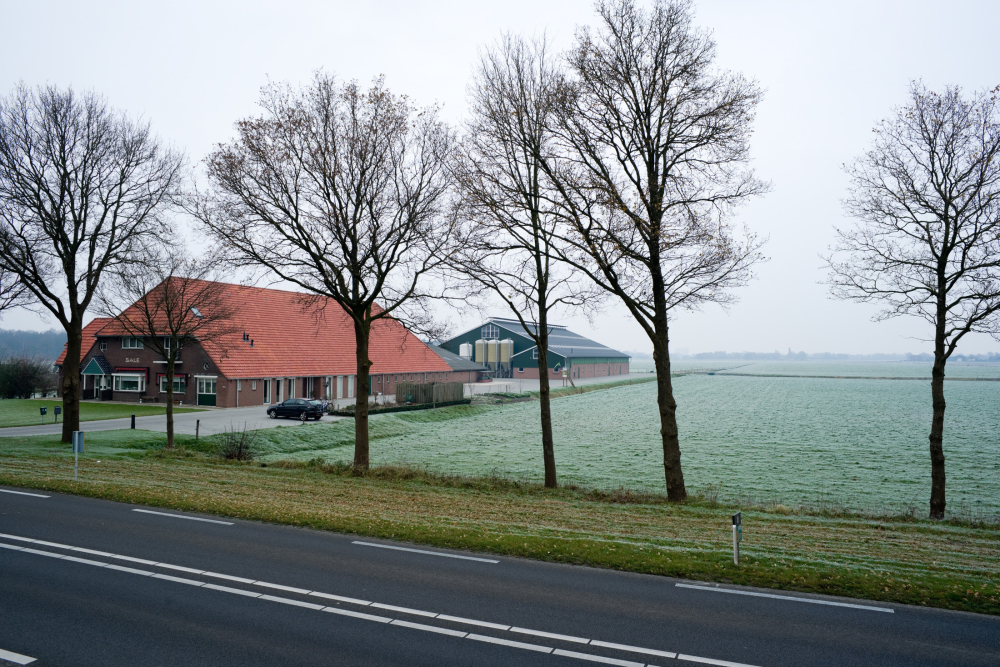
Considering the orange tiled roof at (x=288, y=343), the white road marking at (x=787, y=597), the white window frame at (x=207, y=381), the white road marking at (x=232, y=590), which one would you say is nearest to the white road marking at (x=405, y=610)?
the white road marking at (x=232, y=590)

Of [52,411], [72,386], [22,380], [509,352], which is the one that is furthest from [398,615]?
[509,352]

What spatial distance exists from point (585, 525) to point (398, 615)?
6308 millimetres

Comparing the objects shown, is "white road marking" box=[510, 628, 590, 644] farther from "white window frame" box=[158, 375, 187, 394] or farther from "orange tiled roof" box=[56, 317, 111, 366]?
"orange tiled roof" box=[56, 317, 111, 366]

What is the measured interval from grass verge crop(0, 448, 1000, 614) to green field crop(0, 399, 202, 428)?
58.6 feet

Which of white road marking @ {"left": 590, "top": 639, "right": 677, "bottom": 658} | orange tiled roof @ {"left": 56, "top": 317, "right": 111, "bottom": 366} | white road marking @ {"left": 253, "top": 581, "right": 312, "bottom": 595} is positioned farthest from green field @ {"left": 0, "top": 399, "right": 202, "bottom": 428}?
white road marking @ {"left": 590, "top": 639, "right": 677, "bottom": 658}

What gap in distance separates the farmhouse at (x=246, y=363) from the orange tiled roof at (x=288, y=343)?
0.25 ft

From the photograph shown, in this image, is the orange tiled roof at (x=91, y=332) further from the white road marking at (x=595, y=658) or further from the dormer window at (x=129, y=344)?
the white road marking at (x=595, y=658)

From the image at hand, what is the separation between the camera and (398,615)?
776 cm

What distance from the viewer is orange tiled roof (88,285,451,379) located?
4647 cm

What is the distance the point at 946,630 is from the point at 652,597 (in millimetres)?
3512

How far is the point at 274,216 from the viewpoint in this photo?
19.4 m

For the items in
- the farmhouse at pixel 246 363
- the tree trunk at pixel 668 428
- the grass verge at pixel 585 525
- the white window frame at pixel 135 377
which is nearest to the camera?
the grass verge at pixel 585 525

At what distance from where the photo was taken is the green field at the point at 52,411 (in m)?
35.3

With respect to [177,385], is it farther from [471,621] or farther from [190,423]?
[471,621]
